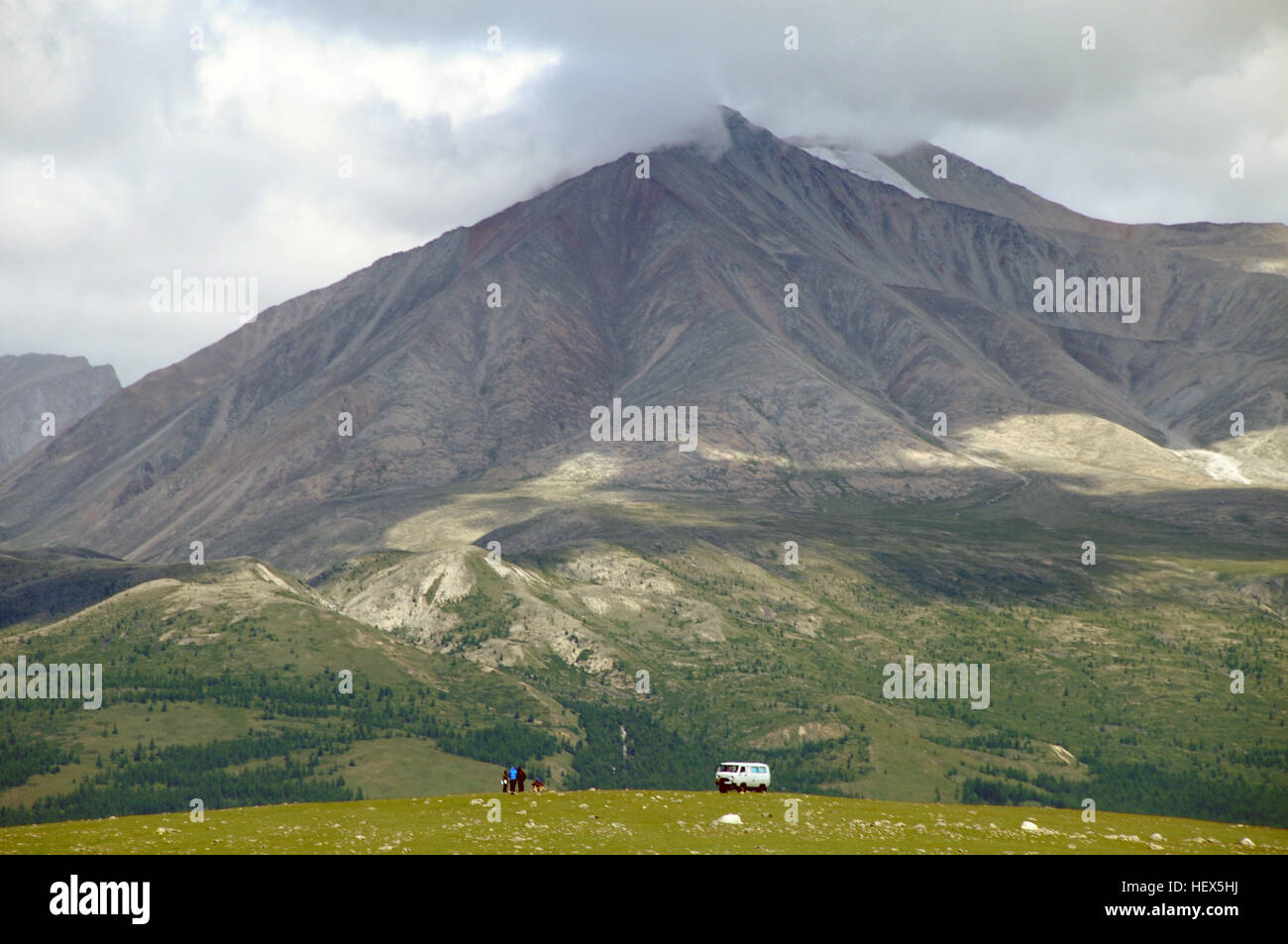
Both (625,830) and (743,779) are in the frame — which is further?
(743,779)

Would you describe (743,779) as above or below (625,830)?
below

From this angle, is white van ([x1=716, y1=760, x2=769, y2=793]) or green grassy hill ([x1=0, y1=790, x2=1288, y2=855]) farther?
white van ([x1=716, y1=760, x2=769, y2=793])
